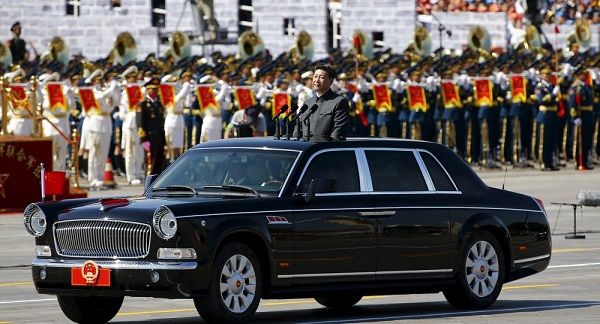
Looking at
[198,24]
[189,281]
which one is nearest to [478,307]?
[189,281]

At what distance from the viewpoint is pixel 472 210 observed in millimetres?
16094

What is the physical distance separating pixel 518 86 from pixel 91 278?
27.4 m

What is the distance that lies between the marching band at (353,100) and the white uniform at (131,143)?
0.08ft

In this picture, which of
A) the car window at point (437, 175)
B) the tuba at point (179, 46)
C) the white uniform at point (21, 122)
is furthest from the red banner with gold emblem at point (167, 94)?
the car window at point (437, 175)

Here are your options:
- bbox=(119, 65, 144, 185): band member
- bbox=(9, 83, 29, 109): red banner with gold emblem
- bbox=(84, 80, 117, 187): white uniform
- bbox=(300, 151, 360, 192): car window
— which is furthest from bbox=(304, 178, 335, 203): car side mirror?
bbox=(119, 65, 144, 185): band member

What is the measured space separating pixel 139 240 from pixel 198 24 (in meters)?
36.7

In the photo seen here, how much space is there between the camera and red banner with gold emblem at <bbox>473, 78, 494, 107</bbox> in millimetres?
40812

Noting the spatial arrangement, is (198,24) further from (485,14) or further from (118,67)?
(118,67)

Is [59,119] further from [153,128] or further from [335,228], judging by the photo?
[335,228]

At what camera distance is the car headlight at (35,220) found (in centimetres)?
1478

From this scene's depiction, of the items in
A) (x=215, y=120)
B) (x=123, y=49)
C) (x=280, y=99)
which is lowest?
(x=215, y=120)

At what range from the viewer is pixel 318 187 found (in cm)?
1493

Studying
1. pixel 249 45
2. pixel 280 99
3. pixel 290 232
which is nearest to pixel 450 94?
pixel 280 99

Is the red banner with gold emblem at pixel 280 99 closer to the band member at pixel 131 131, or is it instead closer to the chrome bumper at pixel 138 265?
the band member at pixel 131 131
